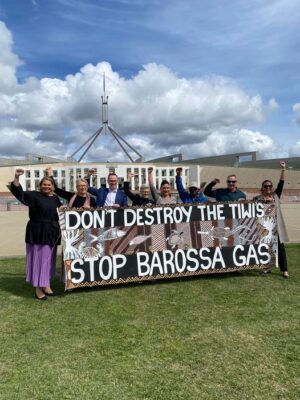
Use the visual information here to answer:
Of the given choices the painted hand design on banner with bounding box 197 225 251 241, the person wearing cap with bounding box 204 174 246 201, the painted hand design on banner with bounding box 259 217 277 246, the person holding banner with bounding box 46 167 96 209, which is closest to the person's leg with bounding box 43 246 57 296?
the person holding banner with bounding box 46 167 96 209

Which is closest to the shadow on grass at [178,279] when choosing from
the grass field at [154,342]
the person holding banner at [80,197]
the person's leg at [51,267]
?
the grass field at [154,342]

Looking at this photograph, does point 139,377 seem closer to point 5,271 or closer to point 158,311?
point 158,311

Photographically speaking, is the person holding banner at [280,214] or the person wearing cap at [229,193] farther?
the person wearing cap at [229,193]

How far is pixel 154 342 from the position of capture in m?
4.08

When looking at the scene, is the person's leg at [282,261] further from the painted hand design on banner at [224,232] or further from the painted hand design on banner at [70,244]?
the painted hand design on banner at [70,244]

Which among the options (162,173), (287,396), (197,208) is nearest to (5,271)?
(197,208)

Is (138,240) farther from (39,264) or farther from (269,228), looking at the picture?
(269,228)

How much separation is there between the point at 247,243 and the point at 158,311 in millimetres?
2562

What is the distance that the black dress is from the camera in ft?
18.8

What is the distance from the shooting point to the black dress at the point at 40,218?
573cm

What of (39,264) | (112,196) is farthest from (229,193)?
(39,264)

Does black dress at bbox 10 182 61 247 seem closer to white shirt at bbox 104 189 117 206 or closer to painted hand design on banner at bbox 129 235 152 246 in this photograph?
white shirt at bbox 104 189 117 206

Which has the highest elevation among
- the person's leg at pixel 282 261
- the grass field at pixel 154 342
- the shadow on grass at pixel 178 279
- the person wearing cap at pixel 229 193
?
the person wearing cap at pixel 229 193

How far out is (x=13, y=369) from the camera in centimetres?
351
